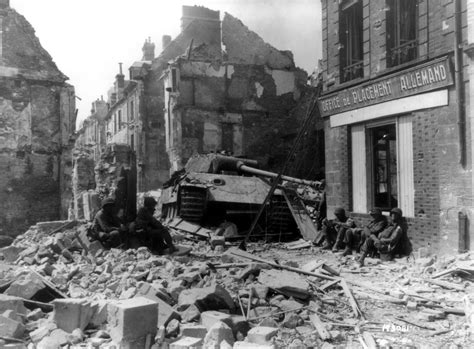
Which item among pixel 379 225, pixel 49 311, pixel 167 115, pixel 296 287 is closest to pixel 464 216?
pixel 379 225

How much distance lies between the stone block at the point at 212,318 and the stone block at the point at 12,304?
2.28 meters

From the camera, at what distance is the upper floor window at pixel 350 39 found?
13.5 metres

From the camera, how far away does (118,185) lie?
1236 cm

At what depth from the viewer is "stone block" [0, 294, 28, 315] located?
5797mm

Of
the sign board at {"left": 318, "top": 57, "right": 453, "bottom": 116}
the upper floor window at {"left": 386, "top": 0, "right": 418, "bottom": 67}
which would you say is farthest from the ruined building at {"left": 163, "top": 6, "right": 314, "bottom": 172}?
the upper floor window at {"left": 386, "top": 0, "right": 418, "bottom": 67}

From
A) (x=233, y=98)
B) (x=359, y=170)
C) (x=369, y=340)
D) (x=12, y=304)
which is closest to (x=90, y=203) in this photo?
(x=233, y=98)

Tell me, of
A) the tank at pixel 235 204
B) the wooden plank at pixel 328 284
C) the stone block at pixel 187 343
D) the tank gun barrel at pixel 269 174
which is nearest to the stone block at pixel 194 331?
the stone block at pixel 187 343

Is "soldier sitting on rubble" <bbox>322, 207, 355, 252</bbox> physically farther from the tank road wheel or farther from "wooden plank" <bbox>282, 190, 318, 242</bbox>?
the tank road wheel

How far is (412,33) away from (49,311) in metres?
10.2

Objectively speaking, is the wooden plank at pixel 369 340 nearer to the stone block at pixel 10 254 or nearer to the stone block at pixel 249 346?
the stone block at pixel 249 346

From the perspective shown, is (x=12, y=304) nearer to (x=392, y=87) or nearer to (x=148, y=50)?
(x=392, y=87)

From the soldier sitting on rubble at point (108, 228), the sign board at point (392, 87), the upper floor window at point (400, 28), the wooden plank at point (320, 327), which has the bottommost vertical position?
the wooden plank at point (320, 327)

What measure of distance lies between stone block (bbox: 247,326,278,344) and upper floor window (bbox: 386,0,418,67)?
847 centimetres

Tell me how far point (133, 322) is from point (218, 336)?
934 mm
